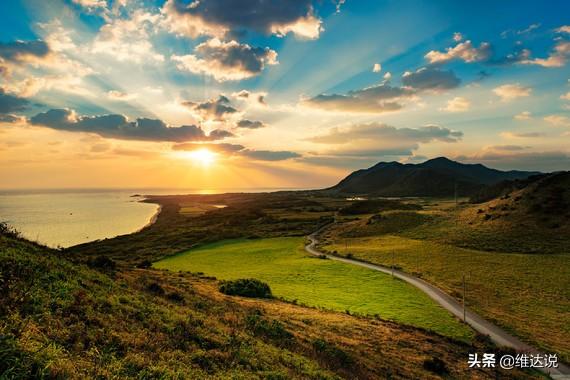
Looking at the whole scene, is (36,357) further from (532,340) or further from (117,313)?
(532,340)

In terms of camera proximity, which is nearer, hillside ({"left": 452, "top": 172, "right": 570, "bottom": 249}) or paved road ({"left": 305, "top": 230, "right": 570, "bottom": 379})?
paved road ({"left": 305, "top": 230, "right": 570, "bottom": 379})

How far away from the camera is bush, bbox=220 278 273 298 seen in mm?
42859

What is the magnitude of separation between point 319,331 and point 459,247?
72.6 m

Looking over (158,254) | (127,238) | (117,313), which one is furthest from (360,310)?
(127,238)

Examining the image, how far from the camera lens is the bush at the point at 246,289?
42859 mm

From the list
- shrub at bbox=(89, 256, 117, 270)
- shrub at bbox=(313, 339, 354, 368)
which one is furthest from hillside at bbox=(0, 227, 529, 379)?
shrub at bbox=(89, 256, 117, 270)

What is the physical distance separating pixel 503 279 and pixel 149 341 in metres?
64.3

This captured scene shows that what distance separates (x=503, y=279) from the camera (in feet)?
189

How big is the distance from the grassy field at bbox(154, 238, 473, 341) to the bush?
3.87 meters

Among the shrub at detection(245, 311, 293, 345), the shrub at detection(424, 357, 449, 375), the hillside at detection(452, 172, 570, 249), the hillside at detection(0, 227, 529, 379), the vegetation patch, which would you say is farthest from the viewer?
the vegetation patch

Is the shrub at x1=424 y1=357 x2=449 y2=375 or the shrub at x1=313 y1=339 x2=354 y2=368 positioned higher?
the shrub at x1=313 y1=339 x2=354 y2=368

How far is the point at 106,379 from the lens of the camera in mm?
9891

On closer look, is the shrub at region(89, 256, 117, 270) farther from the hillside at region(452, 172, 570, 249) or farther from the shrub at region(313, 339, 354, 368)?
the hillside at region(452, 172, 570, 249)

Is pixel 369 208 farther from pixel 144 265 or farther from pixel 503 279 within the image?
pixel 144 265
